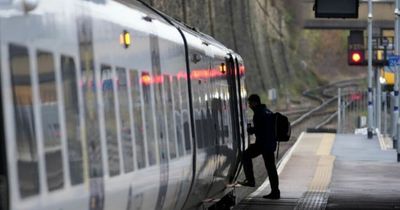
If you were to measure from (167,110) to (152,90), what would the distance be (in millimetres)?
557

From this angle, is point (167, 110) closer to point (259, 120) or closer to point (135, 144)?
point (135, 144)

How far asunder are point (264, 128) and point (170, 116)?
5120 millimetres

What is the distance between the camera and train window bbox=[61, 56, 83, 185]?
4066 mm

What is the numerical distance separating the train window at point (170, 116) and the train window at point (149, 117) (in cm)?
55

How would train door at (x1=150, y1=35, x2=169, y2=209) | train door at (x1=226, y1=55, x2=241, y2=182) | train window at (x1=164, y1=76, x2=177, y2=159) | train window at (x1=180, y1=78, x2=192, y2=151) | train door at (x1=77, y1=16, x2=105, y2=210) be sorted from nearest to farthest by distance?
train door at (x1=77, y1=16, x2=105, y2=210)
train door at (x1=150, y1=35, x2=169, y2=209)
train window at (x1=164, y1=76, x2=177, y2=159)
train window at (x1=180, y1=78, x2=192, y2=151)
train door at (x1=226, y1=55, x2=241, y2=182)

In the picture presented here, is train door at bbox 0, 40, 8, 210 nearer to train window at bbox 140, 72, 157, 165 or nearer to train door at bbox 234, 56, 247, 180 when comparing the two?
train window at bbox 140, 72, 157, 165

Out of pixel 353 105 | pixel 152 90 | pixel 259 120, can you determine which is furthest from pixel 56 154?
pixel 353 105

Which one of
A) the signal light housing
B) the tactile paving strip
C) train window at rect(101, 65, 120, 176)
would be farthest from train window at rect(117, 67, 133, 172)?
the signal light housing

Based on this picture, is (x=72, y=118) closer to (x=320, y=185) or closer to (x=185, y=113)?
(x=185, y=113)

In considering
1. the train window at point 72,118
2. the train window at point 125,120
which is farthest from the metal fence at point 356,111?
the train window at point 72,118

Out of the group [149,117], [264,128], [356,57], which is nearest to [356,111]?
[356,57]

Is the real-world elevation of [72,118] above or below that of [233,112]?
above

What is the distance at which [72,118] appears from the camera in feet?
13.6

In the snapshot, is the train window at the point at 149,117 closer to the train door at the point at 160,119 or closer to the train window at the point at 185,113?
the train door at the point at 160,119
